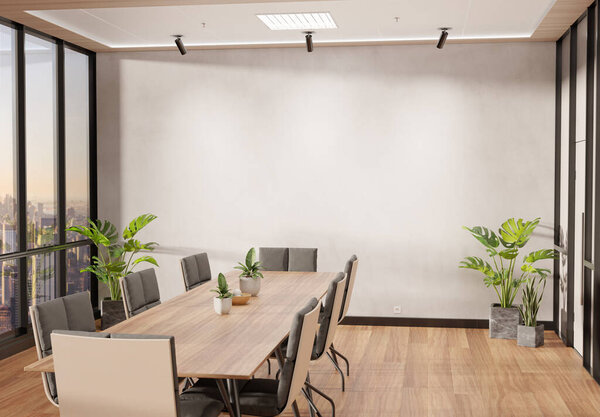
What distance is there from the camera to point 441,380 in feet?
17.1

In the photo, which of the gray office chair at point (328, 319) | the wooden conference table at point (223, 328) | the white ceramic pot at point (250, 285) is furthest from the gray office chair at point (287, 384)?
the white ceramic pot at point (250, 285)

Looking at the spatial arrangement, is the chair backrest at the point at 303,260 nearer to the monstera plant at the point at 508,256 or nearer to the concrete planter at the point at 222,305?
the monstera plant at the point at 508,256

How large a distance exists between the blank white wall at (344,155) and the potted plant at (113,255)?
0.35 metres

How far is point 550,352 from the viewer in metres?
6.07

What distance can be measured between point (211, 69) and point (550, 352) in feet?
15.2

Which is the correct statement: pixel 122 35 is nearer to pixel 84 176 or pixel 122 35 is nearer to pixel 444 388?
pixel 84 176

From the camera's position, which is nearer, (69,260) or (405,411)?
(405,411)

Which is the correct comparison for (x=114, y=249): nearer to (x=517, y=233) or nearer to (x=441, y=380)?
(x=441, y=380)

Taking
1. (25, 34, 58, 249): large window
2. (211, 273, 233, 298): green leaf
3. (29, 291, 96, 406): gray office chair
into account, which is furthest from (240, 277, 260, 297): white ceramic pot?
(25, 34, 58, 249): large window

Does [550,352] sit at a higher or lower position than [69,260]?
lower

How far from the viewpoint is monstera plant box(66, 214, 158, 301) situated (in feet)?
22.7

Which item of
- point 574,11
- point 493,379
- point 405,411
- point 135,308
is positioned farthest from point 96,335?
point 574,11

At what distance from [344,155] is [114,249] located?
2786mm

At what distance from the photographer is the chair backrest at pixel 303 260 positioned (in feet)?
20.2
